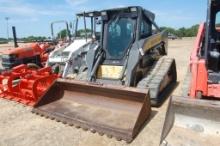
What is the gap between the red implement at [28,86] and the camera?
6002 mm

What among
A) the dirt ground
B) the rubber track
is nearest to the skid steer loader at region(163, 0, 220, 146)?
the dirt ground

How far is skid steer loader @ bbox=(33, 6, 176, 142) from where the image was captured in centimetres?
447

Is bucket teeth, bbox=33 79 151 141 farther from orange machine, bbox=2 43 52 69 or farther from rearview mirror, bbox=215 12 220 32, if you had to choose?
orange machine, bbox=2 43 52 69

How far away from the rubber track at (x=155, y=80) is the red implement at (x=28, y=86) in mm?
2149

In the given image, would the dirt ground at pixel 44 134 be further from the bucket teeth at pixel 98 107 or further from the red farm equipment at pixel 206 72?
the red farm equipment at pixel 206 72

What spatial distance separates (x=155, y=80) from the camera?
557 centimetres

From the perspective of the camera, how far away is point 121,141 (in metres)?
4.03

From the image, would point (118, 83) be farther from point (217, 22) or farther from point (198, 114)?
point (198, 114)

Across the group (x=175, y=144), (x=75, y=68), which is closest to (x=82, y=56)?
(x=75, y=68)

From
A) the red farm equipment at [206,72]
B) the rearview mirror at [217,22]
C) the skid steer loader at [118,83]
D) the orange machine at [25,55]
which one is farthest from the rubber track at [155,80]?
the orange machine at [25,55]

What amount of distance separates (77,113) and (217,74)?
2.51 metres

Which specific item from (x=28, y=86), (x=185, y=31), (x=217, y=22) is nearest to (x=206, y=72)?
(x=217, y=22)

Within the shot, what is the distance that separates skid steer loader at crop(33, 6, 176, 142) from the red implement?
1.92ft

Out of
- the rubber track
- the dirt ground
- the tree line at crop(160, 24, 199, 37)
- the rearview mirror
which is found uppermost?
the rearview mirror
